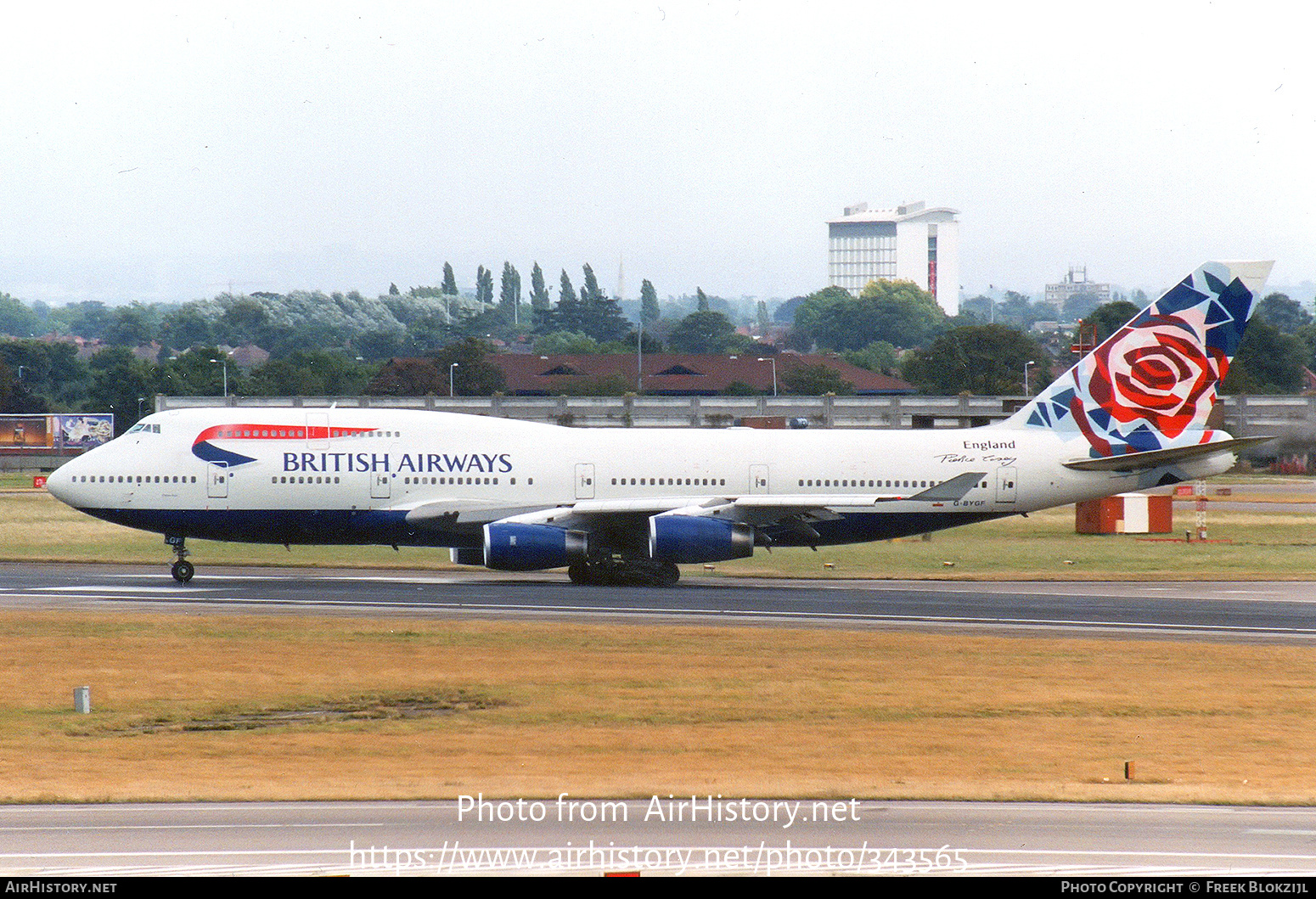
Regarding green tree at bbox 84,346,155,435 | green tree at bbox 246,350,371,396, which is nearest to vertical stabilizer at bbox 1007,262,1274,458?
green tree at bbox 246,350,371,396

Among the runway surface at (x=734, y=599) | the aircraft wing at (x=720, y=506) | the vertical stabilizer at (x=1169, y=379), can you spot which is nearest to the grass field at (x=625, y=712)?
the runway surface at (x=734, y=599)

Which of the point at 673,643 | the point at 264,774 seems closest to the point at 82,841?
the point at 264,774

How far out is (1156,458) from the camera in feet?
135

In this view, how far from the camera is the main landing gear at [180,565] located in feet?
132

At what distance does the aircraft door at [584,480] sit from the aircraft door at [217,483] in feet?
32.3

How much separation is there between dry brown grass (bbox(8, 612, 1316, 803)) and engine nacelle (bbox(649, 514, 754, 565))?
736 cm

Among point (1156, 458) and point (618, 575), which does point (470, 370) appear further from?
point (1156, 458)

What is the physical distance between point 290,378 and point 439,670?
313ft

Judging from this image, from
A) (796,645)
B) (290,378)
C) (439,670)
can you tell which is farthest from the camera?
(290,378)

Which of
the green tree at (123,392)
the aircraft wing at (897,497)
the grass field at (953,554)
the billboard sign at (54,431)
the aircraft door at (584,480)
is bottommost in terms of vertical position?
the grass field at (953,554)

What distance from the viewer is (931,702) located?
81.3 ft

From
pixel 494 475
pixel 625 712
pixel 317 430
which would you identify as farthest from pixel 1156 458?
pixel 317 430

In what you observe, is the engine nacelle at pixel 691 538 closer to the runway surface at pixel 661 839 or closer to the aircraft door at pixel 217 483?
the aircraft door at pixel 217 483

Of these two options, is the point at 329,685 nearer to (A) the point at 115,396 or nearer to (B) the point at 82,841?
(B) the point at 82,841
